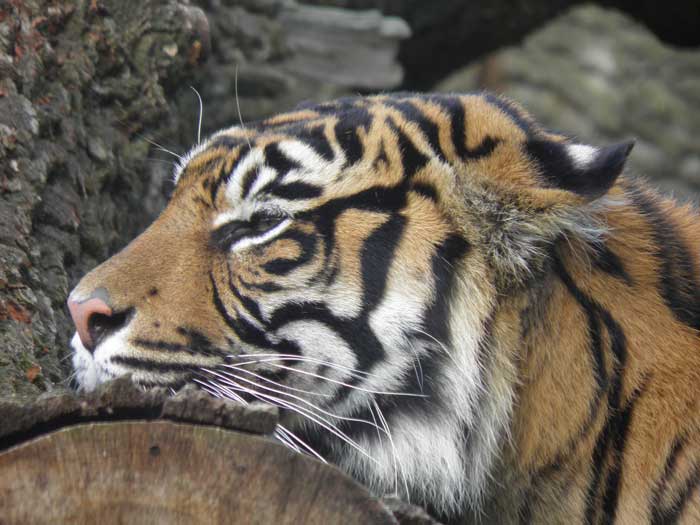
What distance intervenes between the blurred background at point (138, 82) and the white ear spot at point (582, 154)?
49cm

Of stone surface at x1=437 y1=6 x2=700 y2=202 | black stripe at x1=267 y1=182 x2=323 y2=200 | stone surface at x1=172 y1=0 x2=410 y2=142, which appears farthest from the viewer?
stone surface at x1=437 y1=6 x2=700 y2=202

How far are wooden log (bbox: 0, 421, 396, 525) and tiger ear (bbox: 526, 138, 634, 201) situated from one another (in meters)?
1.06

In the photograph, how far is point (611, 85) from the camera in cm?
1441

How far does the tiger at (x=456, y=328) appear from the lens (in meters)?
2.46

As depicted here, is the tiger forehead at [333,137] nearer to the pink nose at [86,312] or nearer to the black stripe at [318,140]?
the black stripe at [318,140]

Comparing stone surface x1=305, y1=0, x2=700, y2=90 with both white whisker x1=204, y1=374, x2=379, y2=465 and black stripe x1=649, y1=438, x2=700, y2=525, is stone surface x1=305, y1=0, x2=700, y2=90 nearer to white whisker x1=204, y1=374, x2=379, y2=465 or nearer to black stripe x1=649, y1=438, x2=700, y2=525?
white whisker x1=204, y1=374, x2=379, y2=465

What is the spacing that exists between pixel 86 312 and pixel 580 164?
1273 mm

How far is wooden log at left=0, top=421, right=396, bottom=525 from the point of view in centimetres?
166

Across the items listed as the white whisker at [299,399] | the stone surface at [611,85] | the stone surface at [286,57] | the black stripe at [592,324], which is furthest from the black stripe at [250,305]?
the stone surface at [611,85]

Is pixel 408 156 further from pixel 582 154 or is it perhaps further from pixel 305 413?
pixel 305 413

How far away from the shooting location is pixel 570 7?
6273mm

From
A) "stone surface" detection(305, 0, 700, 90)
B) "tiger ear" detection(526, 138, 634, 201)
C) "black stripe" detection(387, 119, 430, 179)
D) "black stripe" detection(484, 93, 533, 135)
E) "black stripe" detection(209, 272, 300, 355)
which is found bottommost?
"stone surface" detection(305, 0, 700, 90)

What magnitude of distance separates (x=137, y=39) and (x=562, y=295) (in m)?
1.91

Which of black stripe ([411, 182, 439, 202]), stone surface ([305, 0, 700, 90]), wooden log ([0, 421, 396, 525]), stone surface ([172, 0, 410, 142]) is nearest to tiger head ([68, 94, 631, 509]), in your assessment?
black stripe ([411, 182, 439, 202])
